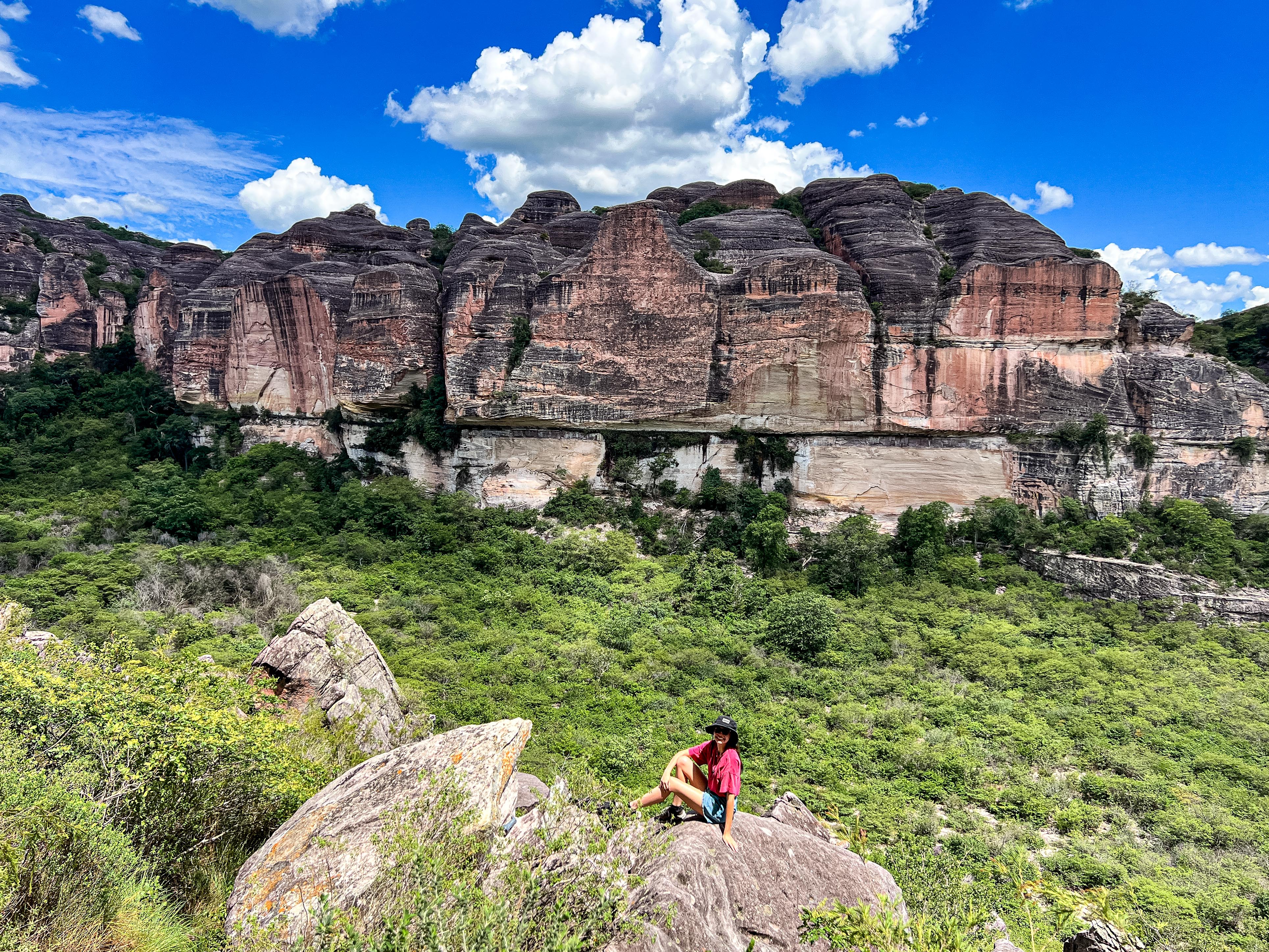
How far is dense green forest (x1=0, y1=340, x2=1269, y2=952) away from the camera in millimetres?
5945

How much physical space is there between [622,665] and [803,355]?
40.8 feet

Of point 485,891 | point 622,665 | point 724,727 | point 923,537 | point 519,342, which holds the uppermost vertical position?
point 519,342

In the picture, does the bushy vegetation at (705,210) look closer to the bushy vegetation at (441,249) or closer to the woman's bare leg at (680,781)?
the bushy vegetation at (441,249)

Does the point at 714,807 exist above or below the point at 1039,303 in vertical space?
below

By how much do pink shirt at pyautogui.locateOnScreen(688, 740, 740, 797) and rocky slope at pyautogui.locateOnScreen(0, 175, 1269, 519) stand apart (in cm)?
1733

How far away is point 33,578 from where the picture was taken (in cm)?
1596

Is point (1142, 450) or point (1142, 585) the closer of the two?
point (1142, 585)

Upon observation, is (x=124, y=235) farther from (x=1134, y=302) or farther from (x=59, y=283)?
(x=1134, y=302)

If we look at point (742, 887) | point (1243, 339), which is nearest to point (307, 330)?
point (742, 887)

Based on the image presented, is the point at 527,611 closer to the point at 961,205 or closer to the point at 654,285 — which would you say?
the point at 654,285

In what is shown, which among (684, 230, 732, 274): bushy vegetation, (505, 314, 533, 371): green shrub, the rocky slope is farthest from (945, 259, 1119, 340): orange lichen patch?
(505, 314, 533, 371): green shrub

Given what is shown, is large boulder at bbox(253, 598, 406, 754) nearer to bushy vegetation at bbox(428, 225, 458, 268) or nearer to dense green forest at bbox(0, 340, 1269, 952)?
dense green forest at bbox(0, 340, 1269, 952)

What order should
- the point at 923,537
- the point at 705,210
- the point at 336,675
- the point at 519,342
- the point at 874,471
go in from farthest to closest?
the point at 705,210 → the point at 519,342 → the point at 874,471 → the point at 923,537 → the point at 336,675

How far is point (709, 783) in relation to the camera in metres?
5.45
